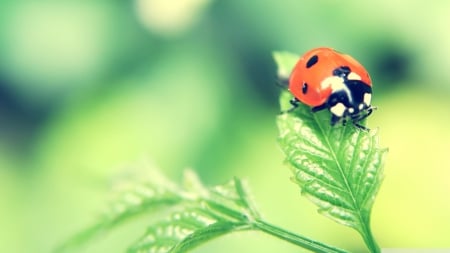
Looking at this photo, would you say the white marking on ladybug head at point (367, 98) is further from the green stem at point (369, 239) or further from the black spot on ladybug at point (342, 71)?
the green stem at point (369, 239)

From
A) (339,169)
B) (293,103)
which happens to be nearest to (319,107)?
(293,103)

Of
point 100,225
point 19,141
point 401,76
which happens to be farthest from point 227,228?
point 19,141

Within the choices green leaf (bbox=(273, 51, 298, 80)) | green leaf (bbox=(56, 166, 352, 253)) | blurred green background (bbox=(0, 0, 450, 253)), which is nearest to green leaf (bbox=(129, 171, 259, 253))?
green leaf (bbox=(56, 166, 352, 253))

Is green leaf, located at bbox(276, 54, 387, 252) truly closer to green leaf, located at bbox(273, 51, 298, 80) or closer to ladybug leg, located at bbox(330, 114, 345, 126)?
ladybug leg, located at bbox(330, 114, 345, 126)

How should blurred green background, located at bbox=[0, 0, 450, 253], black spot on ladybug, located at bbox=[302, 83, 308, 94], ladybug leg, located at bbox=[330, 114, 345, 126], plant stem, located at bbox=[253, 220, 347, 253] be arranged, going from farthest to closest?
blurred green background, located at bbox=[0, 0, 450, 253]
black spot on ladybug, located at bbox=[302, 83, 308, 94]
ladybug leg, located at bbox=[330, 114, 345, 126]
plant stem, located at bbox=[253, 220, 347, 253]

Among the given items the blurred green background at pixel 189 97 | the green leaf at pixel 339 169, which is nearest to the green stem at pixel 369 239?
the green leaf at pixel 339 169

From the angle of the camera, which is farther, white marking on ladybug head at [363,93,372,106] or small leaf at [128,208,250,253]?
white marking on ladybug head at [363,93,372,106]

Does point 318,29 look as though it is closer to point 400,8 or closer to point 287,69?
point 400,8
